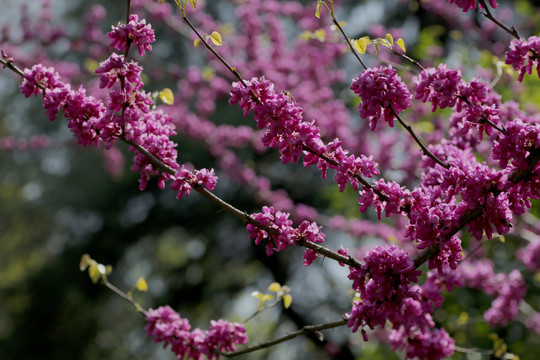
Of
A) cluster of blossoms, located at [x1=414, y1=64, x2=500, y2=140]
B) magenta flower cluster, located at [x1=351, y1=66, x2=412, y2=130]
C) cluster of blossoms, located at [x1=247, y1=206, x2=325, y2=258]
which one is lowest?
cluster of blossoms, located at [x1=247, y1=206, x2=325, y2=258]

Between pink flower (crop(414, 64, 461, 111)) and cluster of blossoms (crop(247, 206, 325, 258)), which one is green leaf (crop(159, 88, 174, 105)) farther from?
pink flower (crop(414, 64, 461, 111))

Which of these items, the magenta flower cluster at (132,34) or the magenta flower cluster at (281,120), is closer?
A: the magenta flower cluster at (281,120)

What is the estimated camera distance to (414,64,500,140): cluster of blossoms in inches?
79.4

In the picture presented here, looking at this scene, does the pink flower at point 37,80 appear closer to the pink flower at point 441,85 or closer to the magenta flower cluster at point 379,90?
the magenta flower cluster at point 379,90

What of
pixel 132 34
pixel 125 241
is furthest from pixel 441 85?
pixel 125 241

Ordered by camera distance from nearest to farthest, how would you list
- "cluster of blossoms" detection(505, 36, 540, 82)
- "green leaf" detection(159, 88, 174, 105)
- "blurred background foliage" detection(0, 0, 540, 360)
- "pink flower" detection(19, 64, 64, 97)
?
"cluster of blossoms" detection(505, 36, 540, 82) → "pink flower" detection(19, 64, 64, 97) → "green leaf" detection(159, 88, 174, 105) → "blurred background foliage" detection(0, 0, 540, 360)

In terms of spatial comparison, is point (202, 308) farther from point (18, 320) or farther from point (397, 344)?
point (397, 344)

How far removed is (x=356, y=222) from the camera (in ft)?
21.9

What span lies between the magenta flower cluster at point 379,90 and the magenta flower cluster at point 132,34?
2.90ft

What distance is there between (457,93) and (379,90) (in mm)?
370

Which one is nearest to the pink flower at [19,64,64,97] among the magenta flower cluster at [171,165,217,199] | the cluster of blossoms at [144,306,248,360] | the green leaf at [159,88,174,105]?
the green leaf at [159,88,174,105]

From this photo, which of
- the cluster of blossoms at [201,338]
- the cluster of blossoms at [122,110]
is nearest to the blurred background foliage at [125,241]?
the cluster of blossoms at [201,338]

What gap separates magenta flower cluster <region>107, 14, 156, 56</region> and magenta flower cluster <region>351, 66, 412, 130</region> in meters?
0.88

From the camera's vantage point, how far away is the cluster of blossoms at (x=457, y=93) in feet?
6.62
